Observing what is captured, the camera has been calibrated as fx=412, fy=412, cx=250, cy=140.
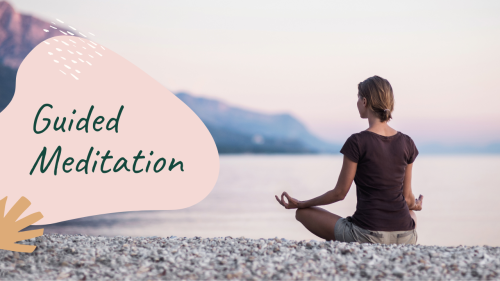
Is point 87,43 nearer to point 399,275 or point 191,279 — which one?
point 191,279

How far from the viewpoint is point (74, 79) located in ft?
22.8

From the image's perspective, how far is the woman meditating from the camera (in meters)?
4.23

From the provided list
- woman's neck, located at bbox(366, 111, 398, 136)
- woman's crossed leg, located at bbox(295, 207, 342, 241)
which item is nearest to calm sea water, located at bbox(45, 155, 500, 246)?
woman's crossed leg, located at bbox(295, 207, 342, 241)

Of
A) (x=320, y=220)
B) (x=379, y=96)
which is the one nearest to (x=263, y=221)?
(x=320, y=220)

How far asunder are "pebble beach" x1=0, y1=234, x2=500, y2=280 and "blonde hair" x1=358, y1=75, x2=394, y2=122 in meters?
1.38

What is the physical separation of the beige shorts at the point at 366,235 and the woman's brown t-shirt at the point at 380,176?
0.19 ft

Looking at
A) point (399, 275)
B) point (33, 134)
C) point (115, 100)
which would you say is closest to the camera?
point (399, 275)

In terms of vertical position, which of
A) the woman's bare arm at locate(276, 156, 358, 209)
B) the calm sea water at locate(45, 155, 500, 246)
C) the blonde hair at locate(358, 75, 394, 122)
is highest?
the blonde hair at locate(358, 75, 394, 122)

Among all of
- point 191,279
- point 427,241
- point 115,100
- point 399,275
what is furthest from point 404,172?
point 427,241

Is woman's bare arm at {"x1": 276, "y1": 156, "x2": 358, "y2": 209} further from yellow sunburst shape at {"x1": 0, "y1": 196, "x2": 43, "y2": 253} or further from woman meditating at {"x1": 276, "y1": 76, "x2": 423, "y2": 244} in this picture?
yellow sunburst shape at {"x1": 0, "y1": 196, "x2": 43, "y2": 253}

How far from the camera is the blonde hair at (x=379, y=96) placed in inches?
167

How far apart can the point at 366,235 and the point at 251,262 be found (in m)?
1.43

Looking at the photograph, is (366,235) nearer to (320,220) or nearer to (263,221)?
(320,220)

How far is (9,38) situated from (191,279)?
35.0 feet
